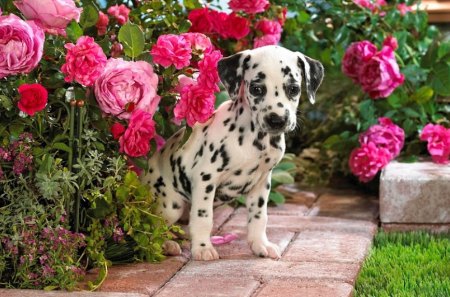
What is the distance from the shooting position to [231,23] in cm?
457

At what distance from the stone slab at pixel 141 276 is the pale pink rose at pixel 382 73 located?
1829mm

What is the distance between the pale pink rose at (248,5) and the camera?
4555 mm

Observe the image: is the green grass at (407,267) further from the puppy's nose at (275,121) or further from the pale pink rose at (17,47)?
the pale pink rose at (17,47)

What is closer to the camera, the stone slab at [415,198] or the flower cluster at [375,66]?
the stone slab at [415,198]

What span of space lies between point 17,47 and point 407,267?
1901 millimetres

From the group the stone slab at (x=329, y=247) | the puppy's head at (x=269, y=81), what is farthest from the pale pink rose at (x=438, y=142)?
the puppy's head at (x=269, y=81)

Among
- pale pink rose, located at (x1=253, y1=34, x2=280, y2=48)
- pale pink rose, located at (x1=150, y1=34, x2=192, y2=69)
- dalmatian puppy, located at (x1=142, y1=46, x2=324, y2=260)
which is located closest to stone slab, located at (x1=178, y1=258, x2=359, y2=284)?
dalmatian puppy, located at (x1=142, y1=46, x2=324, y2=260)

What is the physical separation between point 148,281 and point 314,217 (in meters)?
1.60

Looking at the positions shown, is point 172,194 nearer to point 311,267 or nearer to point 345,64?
point 311,267

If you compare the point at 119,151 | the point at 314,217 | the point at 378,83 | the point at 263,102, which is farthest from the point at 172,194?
the point at 378,83

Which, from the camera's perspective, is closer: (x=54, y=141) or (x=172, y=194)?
(x=54, y=141)

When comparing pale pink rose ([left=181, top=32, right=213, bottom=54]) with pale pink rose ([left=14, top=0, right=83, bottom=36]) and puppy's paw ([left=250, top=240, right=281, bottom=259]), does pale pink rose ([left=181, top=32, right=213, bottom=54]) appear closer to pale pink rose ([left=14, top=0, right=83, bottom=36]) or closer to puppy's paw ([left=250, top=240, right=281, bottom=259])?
pale pink rose ([left=14, top=0, right=83, bottom=36])

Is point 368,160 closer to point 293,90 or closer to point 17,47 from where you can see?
point 293,90

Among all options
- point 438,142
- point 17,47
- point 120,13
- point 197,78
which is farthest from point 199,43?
point 438,142
